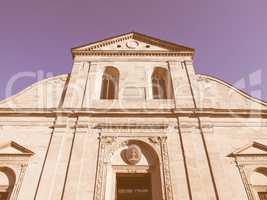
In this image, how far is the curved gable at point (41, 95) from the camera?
13.1m

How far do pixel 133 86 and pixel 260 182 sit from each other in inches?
283

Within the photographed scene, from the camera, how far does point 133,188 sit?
11.2 metres

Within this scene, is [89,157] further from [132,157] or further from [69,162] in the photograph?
[132,157]

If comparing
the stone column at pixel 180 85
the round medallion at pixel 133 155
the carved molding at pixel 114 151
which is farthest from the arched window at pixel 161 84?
the round medallion at pixel 133 155

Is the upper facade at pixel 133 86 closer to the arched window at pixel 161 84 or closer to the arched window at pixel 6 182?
the arched window at pixel 161 84

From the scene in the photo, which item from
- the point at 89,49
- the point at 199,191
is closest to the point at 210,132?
the point at 199,191

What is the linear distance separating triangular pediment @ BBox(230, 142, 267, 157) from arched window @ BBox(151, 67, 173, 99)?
13.9ft

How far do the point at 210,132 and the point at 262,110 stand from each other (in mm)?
2982

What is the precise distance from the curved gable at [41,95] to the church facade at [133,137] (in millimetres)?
48

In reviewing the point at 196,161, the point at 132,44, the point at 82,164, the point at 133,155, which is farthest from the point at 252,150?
the point at 132,44

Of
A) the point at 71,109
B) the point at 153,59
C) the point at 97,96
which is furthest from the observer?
the point at 153,59

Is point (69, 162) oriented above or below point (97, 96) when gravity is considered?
below

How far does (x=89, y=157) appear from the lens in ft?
35.4

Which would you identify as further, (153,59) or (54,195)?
(153,59)
